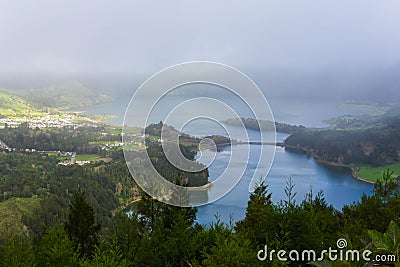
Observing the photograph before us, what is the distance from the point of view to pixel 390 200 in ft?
23.0

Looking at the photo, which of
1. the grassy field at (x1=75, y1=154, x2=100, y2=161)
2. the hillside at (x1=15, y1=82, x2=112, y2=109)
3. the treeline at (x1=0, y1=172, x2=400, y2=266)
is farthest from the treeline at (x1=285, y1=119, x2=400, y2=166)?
the hillside at (x1=15, y1=82, x2=112, y2=109)

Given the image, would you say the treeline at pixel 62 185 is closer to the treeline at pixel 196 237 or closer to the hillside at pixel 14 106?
the treeline at pixel 196 237

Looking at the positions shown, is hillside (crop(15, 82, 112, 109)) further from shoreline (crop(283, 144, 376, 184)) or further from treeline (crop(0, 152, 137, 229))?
shoreline (crop(283, 144, 376, 184))

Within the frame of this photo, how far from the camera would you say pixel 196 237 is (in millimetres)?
5801

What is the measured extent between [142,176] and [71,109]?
78466 millimetres

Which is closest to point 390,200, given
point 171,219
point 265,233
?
point 265,233

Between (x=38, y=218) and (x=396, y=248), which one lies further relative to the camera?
(x=38, y=218)

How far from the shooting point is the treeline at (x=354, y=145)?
32375 mm

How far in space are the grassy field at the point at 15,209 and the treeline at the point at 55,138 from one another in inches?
637

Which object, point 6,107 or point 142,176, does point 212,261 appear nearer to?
point 142,176

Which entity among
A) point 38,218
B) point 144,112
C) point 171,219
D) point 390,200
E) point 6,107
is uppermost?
point 6,107

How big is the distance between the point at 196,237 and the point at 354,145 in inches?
1283

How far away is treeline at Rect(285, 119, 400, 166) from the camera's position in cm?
3238

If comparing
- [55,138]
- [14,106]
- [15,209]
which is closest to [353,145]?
[15,209]
